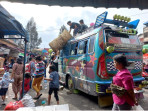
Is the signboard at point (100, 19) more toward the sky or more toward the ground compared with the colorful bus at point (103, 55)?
more toward the sky

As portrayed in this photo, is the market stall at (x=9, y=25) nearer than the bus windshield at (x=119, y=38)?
Yes

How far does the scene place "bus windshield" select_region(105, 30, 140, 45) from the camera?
4072 mm

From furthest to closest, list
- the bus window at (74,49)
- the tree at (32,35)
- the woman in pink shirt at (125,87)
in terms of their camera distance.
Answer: the tree at (32,35) → the bus window at (74,49) → the woman in pink shirt at (125,87)

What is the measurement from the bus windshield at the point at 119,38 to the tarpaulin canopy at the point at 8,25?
2834 millimetres

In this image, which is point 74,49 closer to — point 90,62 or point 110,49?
point 90,62

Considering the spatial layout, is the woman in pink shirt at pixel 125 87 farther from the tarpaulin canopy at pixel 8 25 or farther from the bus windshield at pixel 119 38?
the tarpaulin canopy at pixel 8 25

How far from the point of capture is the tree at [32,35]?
40703 mm

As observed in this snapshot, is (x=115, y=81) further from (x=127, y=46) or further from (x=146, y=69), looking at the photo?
(x=146, y=69)

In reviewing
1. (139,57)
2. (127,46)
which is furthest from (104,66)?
(139,57)

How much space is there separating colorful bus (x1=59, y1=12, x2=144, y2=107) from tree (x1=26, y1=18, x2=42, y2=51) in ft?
123

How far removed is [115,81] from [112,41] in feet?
7.02

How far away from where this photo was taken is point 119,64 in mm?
2211

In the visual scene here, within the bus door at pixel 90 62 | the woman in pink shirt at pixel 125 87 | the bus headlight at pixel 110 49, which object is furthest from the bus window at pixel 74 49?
the woman in pink shirt at pixel 125 87

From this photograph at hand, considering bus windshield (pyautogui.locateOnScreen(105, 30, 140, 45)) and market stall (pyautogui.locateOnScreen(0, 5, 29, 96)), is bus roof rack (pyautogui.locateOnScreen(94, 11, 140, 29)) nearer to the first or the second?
bus windshield (pyautogui.locateOnScreen(105, 30, 140, 45))
